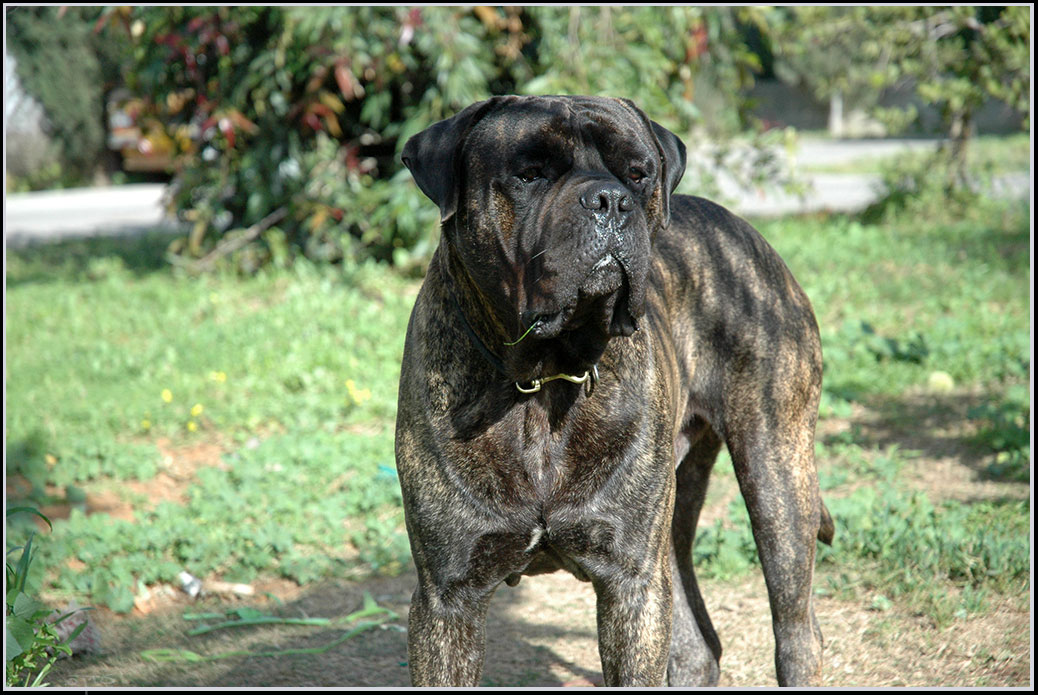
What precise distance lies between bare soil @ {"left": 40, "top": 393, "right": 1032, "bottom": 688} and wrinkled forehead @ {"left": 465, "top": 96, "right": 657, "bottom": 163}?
2005mm

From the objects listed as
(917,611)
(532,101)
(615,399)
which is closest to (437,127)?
(532,101)

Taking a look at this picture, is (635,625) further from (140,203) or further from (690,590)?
(140,203)

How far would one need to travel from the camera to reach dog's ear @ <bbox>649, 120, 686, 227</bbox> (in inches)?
106

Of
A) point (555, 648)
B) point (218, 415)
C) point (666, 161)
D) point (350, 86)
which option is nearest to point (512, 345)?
point (666, 161)

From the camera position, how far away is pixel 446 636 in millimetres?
2545

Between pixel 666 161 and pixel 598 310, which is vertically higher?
pixel 666 161

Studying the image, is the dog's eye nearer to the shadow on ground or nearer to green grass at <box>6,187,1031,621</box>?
the shadow on ground

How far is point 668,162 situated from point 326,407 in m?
3.66

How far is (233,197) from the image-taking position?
9.13m

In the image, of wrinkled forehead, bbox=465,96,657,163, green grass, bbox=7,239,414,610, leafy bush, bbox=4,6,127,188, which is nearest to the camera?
wrinkled forehead, bbox=465,96,657,163

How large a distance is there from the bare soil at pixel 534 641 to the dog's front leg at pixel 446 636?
1.03 m

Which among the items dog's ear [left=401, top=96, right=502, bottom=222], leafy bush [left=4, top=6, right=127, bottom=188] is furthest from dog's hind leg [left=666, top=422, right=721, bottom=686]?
leafy bush [left=4, top=6, right=127, bottom=188]

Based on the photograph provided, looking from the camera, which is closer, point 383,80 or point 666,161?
point 666,161

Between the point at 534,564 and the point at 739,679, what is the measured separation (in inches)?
52.8
